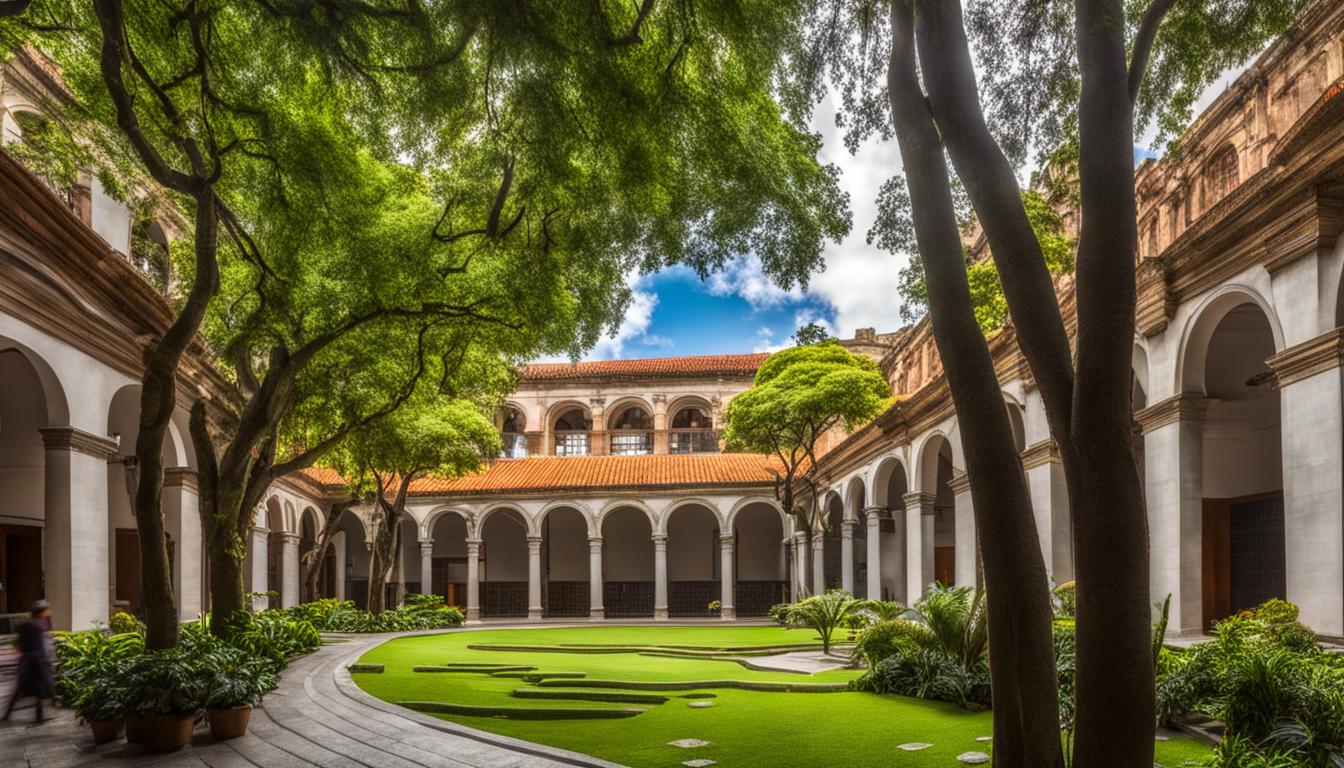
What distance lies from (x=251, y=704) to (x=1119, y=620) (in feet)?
25.0

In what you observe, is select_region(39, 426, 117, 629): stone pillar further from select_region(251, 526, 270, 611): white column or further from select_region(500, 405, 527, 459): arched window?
select_region(500, 405, 527, 459): arched window

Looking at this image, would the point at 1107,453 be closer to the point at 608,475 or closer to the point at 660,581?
the point at 660,581

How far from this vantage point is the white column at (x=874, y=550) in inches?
1006

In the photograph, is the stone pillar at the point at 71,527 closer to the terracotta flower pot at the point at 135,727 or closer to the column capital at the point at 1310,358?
the terracotta flower pot at the point at 135,727

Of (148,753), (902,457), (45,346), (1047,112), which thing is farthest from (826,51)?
(902,457)

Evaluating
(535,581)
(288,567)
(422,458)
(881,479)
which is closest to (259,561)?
(288,567)

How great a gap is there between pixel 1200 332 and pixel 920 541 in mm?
10576

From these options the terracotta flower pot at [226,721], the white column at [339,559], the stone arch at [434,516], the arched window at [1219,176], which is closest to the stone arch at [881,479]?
the arched window at [1219,176]

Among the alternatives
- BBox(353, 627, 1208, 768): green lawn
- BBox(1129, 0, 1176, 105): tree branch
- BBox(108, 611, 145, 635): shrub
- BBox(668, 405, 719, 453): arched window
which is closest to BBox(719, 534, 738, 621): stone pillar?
BBox(668, 405, 719, 453): arched window

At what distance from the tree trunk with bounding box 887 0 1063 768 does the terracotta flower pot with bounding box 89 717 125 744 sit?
7.18m

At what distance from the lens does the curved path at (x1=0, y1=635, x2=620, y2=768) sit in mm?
7820

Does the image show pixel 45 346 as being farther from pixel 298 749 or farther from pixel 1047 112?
pixel 1047 112

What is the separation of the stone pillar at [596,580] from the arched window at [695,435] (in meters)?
8.72

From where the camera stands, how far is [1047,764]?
5.11m
